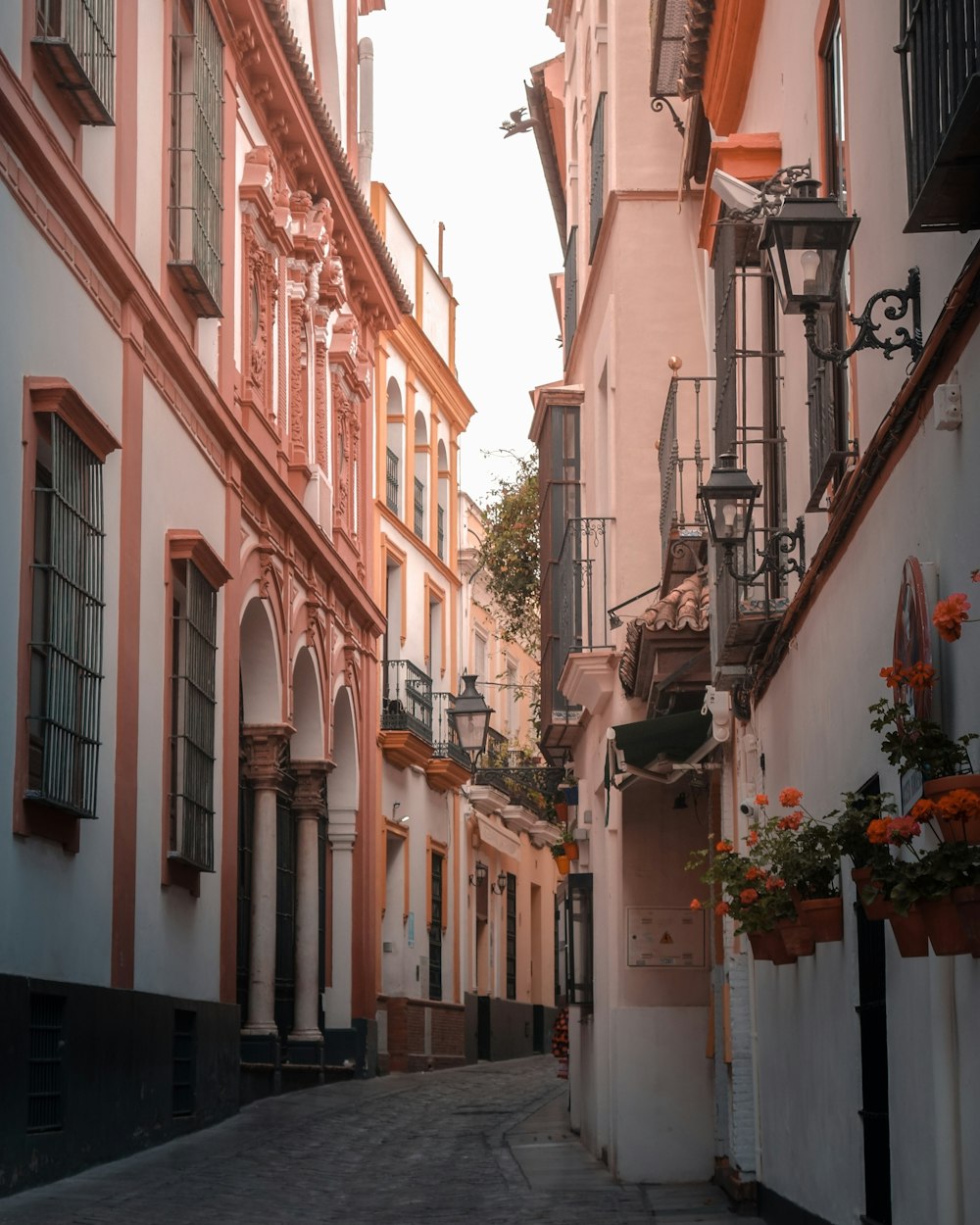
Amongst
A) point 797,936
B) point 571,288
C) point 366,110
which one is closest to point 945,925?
point 797,936

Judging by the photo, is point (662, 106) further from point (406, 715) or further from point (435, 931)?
point (435, 931)

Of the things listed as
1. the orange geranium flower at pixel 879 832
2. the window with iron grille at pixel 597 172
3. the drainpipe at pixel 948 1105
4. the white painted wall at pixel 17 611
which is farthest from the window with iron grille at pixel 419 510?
the orange geranium flower at pixel 879 832

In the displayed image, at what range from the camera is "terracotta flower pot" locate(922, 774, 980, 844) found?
4703 millimetres

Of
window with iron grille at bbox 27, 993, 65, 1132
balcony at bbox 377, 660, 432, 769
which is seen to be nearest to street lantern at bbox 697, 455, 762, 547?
window with iron grille at bbox 27, 993, 65, 1132

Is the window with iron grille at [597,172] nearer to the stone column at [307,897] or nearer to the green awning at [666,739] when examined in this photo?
the green awning at [666,739]

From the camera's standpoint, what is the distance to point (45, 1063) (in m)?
11.7

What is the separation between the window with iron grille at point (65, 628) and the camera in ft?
37.8

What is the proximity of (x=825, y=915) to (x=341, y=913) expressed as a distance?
18.4 m

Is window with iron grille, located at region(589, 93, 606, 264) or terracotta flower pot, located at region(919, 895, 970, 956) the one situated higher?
window with iron grille, located at region(589, 93, 606, 264)

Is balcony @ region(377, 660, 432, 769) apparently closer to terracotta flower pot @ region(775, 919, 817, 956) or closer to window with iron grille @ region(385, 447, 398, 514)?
window with iron grille @ region(385, 447, 398, 514)

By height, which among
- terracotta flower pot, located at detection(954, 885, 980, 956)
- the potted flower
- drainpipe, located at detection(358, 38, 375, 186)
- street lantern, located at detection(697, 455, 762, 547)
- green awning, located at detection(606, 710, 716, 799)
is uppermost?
drainpipe, located at detection(358, 38, 375, 186)

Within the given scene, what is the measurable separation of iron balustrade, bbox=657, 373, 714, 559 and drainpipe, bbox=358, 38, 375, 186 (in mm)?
16116

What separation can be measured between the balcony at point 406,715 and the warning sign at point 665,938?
14618mm

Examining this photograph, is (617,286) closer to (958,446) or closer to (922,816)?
(958,446)
